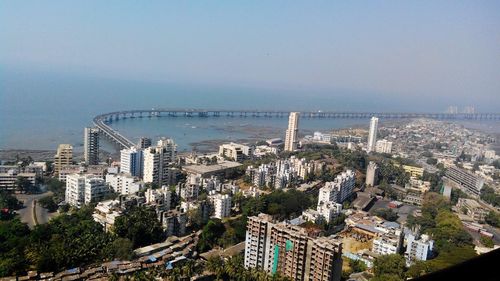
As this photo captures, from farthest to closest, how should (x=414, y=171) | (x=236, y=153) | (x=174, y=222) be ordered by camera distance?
(x=236, y=153) < (x=414, y=171) < (x=174, y=222)

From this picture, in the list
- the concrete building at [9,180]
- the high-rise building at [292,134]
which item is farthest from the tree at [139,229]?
the high-rise building at [292,134]

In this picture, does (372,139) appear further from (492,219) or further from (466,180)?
(492,219)

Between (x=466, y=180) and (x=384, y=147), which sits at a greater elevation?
(x=384, y=147)

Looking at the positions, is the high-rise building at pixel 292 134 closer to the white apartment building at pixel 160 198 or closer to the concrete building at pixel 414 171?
the concrete building at pixel 414 171

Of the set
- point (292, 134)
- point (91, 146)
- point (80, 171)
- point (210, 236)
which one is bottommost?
point (210, 236)

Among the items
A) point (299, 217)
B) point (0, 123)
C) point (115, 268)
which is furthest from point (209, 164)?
point (0, 123)

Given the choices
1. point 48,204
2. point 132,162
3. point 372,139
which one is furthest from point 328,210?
point 372,139
